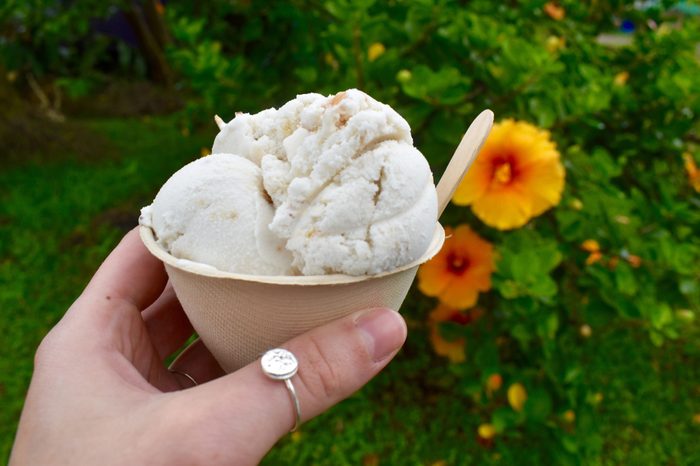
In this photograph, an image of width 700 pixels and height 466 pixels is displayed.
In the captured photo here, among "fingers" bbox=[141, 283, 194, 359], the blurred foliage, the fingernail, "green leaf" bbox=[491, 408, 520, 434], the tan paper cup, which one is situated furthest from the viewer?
"green leaf" bbox=[491, 408, 520, 434]

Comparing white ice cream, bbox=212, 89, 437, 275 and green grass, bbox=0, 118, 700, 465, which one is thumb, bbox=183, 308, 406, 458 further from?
green grass, bbox=0, 118, 700, 465

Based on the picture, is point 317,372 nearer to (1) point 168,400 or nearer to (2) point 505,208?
(1) point 168,400

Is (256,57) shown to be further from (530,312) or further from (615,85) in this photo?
(530,312)

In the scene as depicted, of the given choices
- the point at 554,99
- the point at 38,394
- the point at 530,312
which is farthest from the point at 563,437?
the point at 38,394

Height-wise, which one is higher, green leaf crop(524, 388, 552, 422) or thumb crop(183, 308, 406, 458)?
thumb crop(183, 308, 406, 458)

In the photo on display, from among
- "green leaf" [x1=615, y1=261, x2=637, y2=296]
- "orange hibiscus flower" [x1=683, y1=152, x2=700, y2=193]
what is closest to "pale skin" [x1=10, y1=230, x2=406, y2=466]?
"green leaf" [x1=615, y1=261, x2=637, y2=296]

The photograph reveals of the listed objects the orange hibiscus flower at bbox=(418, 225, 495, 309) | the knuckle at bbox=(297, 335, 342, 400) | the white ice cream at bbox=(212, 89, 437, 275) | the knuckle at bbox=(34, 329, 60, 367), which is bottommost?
the orange hibiscus flower at bbox=(418, 225, 495, 309)

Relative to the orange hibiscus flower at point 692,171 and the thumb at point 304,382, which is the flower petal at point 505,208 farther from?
the orange hibiscus flower at point 692,171
